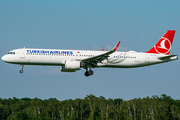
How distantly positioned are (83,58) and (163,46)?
16.4m

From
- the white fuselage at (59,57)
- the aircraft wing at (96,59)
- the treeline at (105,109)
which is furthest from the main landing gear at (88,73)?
the treeline at (105,109)

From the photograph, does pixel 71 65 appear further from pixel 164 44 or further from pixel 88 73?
pixel 164 44

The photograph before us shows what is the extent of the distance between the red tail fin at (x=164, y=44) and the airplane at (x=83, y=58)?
77cm

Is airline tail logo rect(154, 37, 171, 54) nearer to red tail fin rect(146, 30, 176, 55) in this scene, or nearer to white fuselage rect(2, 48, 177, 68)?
red tail fin rect(146, 30, 176, 55)

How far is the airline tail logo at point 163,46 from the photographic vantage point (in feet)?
190

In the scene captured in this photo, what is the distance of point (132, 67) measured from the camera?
182 feet

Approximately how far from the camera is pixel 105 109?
355 ft

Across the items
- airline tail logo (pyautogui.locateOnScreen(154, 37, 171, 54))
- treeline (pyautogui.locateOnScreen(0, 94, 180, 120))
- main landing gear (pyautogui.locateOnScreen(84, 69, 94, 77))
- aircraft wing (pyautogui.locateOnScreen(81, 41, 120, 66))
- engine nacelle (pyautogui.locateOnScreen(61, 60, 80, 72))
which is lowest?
treeline (pyautogui.locateOnScreen(0, 94, 180, 120))

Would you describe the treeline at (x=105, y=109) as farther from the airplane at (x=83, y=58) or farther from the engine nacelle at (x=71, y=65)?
the engine nacelle at (x=71, y=65)

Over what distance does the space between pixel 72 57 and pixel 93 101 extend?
77.0 metres

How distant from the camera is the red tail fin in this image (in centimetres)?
5767

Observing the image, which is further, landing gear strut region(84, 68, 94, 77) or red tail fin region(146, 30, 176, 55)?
red tail fin region(146, 30, 176, 55)

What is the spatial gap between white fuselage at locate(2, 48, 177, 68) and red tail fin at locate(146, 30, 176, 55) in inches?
157

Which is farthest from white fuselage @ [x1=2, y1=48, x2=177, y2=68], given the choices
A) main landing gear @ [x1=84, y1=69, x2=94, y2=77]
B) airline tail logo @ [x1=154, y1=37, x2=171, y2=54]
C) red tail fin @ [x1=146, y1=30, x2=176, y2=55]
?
airline tail logo @ [x1=154, y1=37, x2=171, y2=54]
